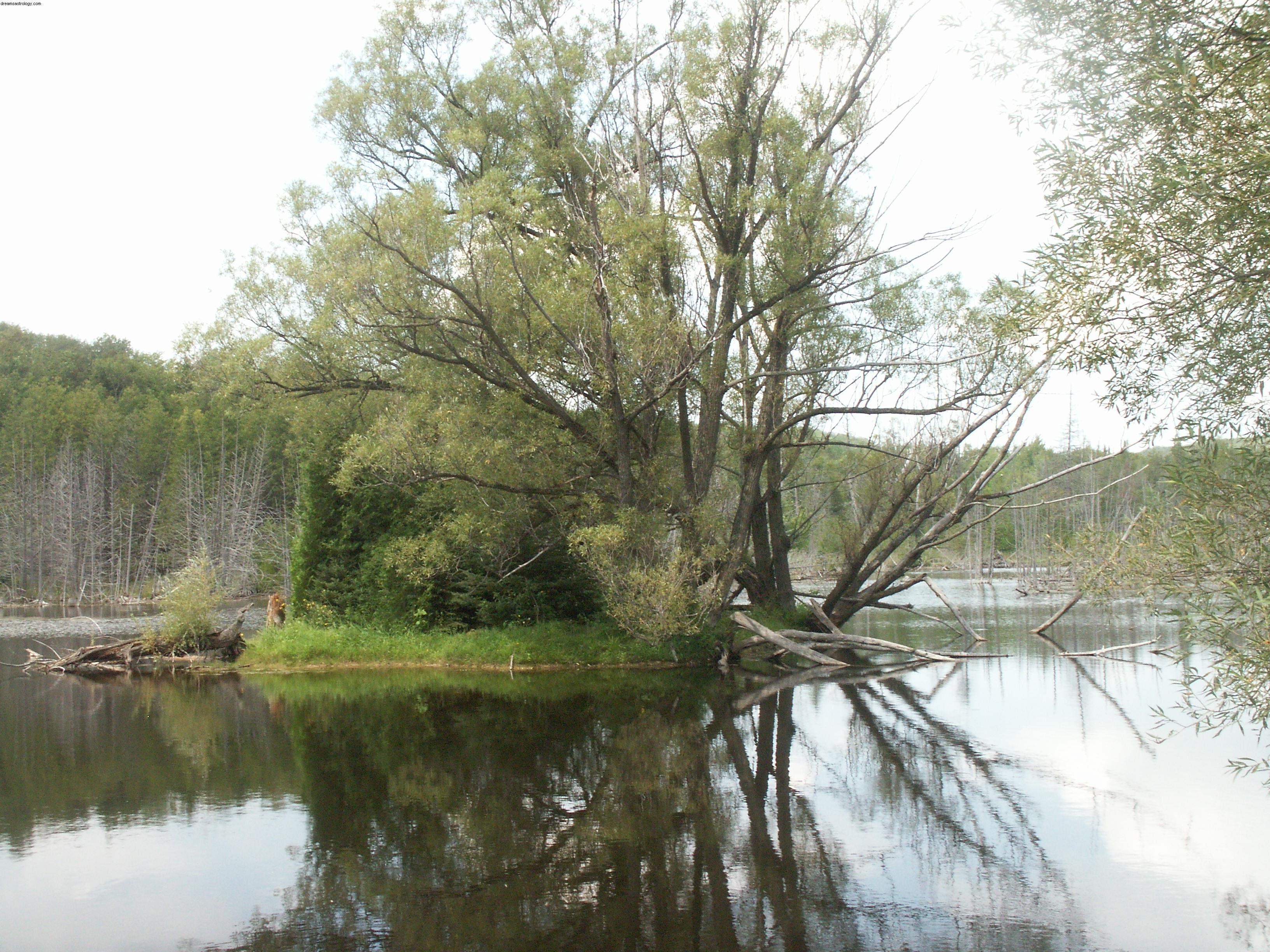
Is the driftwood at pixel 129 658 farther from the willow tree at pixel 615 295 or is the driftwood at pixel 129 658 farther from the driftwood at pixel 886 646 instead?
the driftwood at pixel 886 646

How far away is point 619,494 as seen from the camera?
1716cm

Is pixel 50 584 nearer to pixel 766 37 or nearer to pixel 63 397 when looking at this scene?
pixel 63 397

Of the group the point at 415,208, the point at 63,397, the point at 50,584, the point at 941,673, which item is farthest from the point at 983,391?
the point at 63,397

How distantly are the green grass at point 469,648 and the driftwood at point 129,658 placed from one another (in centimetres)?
78

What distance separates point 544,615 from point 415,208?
913 cm

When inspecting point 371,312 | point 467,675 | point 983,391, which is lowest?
point 467,675

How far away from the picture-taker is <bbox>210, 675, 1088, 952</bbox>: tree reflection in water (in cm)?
534

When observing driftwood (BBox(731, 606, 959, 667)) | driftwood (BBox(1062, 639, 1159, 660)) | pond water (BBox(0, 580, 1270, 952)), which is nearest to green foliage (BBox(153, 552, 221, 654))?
pond water (BBox(0, 580, 1270, 952))

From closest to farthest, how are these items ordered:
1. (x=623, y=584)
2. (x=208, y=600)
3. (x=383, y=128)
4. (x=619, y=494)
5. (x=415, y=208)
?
1. (x=415, y=208)
2. (x=623, y=584)
3. (x=619, y=494)
4. (x=208, y=600)
5. (x=383, y=128)

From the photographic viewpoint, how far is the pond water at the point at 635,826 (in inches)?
214

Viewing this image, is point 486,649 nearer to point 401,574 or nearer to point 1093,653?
point 401,574

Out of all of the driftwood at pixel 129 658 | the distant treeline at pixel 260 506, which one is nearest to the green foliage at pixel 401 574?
the distant treeline at pixel 260 506

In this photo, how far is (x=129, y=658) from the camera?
731 inches

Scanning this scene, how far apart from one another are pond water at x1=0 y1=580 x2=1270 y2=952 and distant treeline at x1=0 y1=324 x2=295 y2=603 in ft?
111
